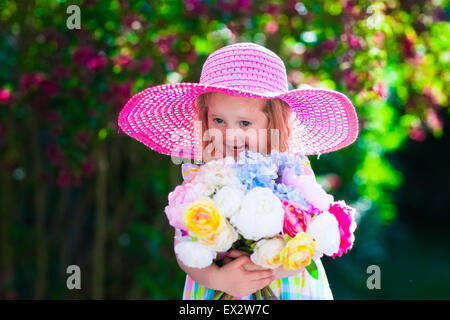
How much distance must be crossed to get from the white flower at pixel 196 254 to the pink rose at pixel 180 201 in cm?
6

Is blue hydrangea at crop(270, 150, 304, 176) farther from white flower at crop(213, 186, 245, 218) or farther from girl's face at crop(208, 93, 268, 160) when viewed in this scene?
white flower at crop(213, 186, 245, 218)

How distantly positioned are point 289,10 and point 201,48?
634mm

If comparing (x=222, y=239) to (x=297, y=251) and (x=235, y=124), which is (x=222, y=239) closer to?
(x=297, y=251)

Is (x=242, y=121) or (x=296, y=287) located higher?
(x=242, y=121)

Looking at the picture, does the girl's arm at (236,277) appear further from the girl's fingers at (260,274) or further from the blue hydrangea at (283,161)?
the blue hydrangea at (283,161)

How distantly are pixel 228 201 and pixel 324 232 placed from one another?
0.28 metres

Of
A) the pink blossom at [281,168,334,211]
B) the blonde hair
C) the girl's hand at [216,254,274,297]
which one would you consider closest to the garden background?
the blonde hair

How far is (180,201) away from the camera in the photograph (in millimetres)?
1622

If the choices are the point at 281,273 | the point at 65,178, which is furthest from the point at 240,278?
the point at 65,178

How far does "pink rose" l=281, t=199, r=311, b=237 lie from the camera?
152cm
